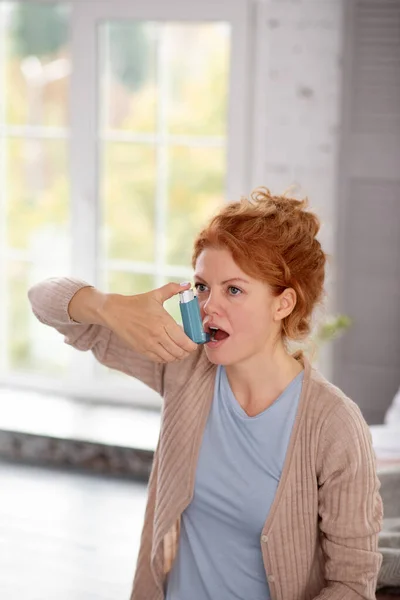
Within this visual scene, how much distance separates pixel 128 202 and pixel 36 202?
4.76 ft

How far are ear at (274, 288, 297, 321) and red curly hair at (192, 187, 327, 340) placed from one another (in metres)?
0.01

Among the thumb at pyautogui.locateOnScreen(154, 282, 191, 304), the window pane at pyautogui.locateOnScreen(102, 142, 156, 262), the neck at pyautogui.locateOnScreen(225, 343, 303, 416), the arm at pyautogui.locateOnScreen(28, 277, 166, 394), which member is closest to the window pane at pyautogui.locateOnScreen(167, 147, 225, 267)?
the window pane at pyautogui.locateOnScreen(102, 142, 156, 262)

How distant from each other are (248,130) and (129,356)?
8.30 feet

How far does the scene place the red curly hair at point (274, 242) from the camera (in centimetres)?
188

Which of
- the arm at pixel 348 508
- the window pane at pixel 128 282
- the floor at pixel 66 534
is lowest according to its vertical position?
the floor at pixel 66 534

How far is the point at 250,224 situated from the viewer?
1890 millimetres

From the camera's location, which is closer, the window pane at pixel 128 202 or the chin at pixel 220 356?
the chin at pixel 220 356

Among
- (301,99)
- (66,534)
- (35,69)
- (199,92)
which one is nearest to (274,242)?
(66,534)

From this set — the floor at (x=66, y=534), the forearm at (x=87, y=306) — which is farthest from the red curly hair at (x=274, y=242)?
the floor at (x=66, y=534)

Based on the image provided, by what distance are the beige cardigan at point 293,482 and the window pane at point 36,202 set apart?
4796 mm

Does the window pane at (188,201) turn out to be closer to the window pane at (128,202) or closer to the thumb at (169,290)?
the window pane at (128,202)

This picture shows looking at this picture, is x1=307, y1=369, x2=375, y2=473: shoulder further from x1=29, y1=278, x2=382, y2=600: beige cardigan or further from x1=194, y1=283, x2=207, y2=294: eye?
x1=194, y1=283, x2=207, y2=294: eye

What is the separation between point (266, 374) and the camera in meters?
1.98

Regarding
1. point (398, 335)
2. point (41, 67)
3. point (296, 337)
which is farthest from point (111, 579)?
point (41, 67)
